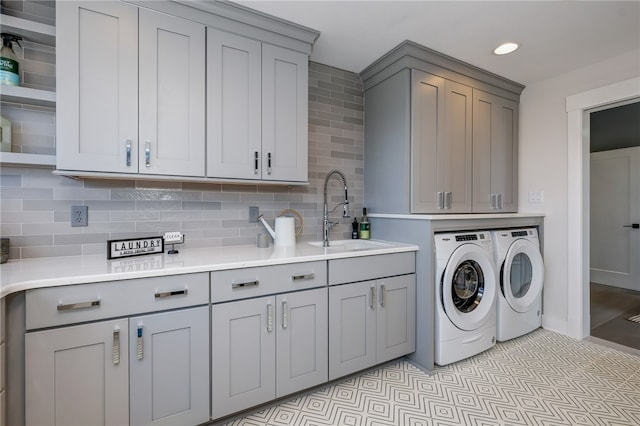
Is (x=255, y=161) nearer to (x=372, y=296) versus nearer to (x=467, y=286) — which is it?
(x=372, y=296)

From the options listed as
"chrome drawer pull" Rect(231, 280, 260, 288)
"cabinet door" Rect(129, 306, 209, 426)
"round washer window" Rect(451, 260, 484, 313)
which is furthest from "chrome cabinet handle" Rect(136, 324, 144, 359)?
"round washer window" Rect(451, 260, 484, 313)

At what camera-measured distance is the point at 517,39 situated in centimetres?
222

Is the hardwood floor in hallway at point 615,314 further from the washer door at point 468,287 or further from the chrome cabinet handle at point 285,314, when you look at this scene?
the chrome cabinet handle at point 285,314

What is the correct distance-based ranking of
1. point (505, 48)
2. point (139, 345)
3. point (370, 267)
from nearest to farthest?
1. point (139, 345)
2. point (370, 267)
3. point (505, 48)

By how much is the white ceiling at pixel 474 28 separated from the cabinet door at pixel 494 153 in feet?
1.32

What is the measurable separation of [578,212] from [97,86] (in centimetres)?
378

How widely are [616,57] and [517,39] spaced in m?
1.05

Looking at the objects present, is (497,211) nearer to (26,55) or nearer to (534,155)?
(534,155)

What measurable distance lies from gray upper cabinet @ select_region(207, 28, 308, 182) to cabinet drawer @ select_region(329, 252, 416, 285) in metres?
0.69

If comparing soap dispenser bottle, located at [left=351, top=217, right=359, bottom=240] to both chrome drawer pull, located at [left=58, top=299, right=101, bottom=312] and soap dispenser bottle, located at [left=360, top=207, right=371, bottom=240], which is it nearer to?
soap dispenser bottle, located at [left=360, top=207, right=371, bottom=240]

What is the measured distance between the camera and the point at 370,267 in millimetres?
2043

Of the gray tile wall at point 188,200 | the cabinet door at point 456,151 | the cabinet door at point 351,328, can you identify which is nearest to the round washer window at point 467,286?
the cabinet door at point 456,151

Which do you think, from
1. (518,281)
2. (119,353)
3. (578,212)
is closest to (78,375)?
(119,353)

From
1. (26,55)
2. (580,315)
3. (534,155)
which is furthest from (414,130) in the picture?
(26,55)
